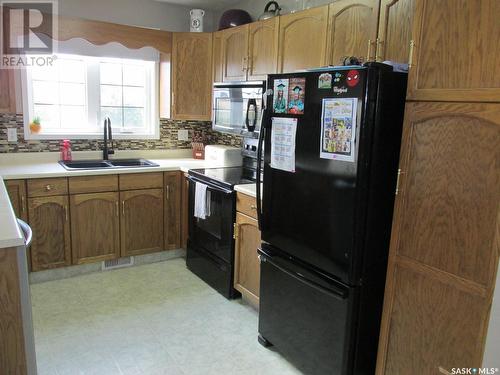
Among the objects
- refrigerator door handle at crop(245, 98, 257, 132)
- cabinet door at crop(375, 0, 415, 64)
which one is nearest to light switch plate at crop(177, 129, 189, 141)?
refrigerator door handle at crop(245, 98, 257, 132)

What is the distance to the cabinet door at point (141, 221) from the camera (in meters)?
3.45

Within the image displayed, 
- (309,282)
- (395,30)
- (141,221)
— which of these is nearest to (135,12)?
(141,221)

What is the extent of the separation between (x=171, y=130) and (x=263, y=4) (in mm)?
1484

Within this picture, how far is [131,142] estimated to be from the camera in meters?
3.96

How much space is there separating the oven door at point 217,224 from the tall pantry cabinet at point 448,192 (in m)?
1.38

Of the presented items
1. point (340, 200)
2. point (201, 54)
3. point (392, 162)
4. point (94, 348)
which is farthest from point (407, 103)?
point (201, 54)

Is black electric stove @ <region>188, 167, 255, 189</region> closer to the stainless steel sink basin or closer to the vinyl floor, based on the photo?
the stainless steel sink basin

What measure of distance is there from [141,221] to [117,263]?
16.3 inches

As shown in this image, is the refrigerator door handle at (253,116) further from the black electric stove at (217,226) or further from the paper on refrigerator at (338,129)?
the paper on refrigerator at (338,129)

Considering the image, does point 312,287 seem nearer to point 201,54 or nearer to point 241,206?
point 241,206

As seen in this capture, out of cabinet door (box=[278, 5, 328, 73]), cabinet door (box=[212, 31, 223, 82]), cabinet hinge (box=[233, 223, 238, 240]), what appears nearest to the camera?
cabinet door (box=[278, 5, 328, 73])

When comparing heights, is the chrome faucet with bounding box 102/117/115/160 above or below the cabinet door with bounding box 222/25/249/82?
below

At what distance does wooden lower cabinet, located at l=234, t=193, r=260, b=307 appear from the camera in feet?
8.89

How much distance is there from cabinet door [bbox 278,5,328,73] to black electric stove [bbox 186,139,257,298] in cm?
81
